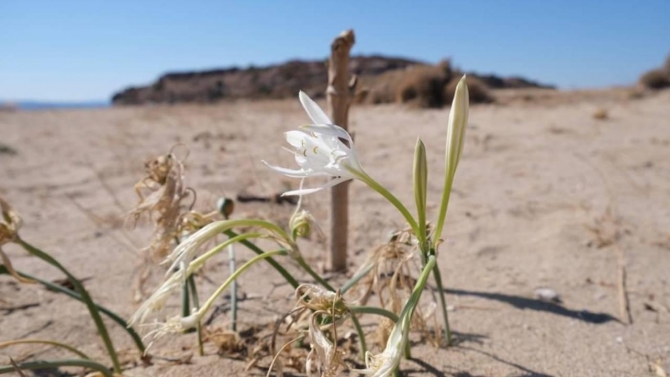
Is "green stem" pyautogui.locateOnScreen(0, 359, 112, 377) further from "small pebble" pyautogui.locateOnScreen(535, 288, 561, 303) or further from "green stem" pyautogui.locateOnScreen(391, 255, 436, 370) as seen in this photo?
"small pebble" pyautogui.locateOnScreen(535, 288, 561, 303)

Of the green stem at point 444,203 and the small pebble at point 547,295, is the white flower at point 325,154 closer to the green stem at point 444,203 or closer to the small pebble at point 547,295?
the green stem at point 444,203

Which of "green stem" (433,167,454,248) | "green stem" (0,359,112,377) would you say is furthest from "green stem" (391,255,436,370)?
"green stem" (0,359,112,377)

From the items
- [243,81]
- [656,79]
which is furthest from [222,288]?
[243,81]

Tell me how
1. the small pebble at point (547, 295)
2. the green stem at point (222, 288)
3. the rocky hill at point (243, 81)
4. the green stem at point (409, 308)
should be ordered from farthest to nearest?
the rocky hill at point (243, 81)
the small pebble at point (547, 295)
the green stem at point (222, 288)
the green stem at point (409, 308)

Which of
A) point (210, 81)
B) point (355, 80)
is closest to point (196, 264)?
point (355, 80)

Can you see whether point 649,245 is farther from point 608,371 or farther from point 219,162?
point 219,162

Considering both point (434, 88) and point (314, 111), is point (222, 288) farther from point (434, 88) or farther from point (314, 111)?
point (434, 88)

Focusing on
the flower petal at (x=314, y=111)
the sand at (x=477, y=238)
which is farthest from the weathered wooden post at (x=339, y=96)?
the flower petal at (x=314, y=111)
